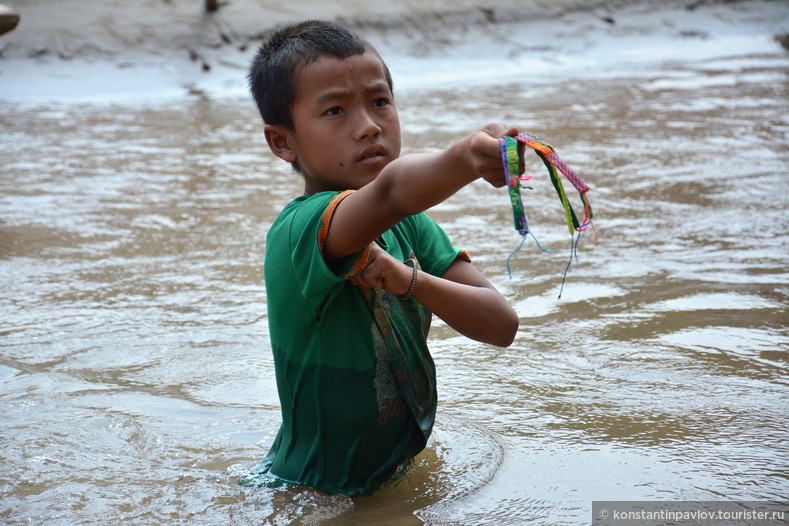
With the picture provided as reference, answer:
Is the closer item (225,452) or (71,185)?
(225,452)

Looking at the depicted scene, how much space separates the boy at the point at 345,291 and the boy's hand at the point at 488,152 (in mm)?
345

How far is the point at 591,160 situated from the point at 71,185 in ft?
11.3

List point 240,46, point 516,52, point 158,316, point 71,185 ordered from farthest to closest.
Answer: point 516,52, point 240,46, point 71,185, point 158,316

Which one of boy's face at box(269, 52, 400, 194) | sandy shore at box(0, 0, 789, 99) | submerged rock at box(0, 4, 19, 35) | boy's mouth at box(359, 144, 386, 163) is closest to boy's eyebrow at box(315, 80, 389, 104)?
boy's face at box(269, 52, 400, 194)

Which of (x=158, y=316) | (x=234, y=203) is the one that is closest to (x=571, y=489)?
(x=158, y=316)

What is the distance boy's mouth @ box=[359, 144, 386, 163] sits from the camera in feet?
6.50

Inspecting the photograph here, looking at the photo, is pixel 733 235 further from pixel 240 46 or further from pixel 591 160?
pixel 240 46

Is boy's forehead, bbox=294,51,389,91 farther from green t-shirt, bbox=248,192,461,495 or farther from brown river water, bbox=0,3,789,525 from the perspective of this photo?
brown river water, bbox=0,3,789,525

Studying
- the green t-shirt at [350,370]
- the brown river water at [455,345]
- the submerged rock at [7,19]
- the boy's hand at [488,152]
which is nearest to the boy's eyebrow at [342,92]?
the green t-shirt at [350,370]

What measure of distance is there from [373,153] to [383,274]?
283mm

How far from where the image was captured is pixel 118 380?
310 cm

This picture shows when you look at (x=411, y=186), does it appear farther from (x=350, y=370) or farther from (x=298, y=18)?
(x=298, y=18)

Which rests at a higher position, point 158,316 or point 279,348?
point 279,348

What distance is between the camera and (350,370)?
2086mm
